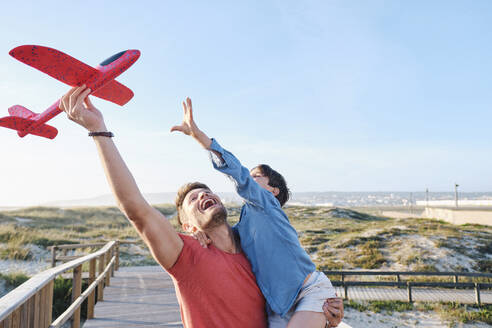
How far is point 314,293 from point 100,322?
4.60 meters

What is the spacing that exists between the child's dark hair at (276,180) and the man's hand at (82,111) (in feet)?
3.54

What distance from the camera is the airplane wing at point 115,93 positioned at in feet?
8.45

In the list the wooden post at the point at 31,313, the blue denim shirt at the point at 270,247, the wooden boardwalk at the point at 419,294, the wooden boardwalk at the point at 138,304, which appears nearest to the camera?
the blue denim shirt at the point at 270,247

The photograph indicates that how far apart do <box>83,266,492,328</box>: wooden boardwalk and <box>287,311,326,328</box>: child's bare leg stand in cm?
393

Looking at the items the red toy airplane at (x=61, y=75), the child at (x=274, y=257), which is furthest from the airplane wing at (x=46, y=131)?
the child at (x=274, y=257)

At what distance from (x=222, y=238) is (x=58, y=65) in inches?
52.0

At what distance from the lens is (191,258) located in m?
1.54

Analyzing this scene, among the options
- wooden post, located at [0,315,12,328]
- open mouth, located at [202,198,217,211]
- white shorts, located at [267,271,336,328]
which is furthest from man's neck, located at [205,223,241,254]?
wooden post, located at [0,315,12,328]

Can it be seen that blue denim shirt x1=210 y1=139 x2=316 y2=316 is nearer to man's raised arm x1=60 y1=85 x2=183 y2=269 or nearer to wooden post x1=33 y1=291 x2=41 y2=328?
man's raised arm x1=60 y1=85 x2=183 y2=269

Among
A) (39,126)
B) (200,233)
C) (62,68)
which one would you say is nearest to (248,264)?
(200,233)

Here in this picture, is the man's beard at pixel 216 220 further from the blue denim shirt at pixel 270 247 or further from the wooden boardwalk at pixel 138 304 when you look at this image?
the wooden boardwalk at pixel 138 304

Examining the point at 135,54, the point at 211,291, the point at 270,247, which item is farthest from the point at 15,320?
the point at 135,54

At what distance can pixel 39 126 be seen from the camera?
8.66ft

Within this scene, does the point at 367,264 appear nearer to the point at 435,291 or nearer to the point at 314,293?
the point at 435,291
